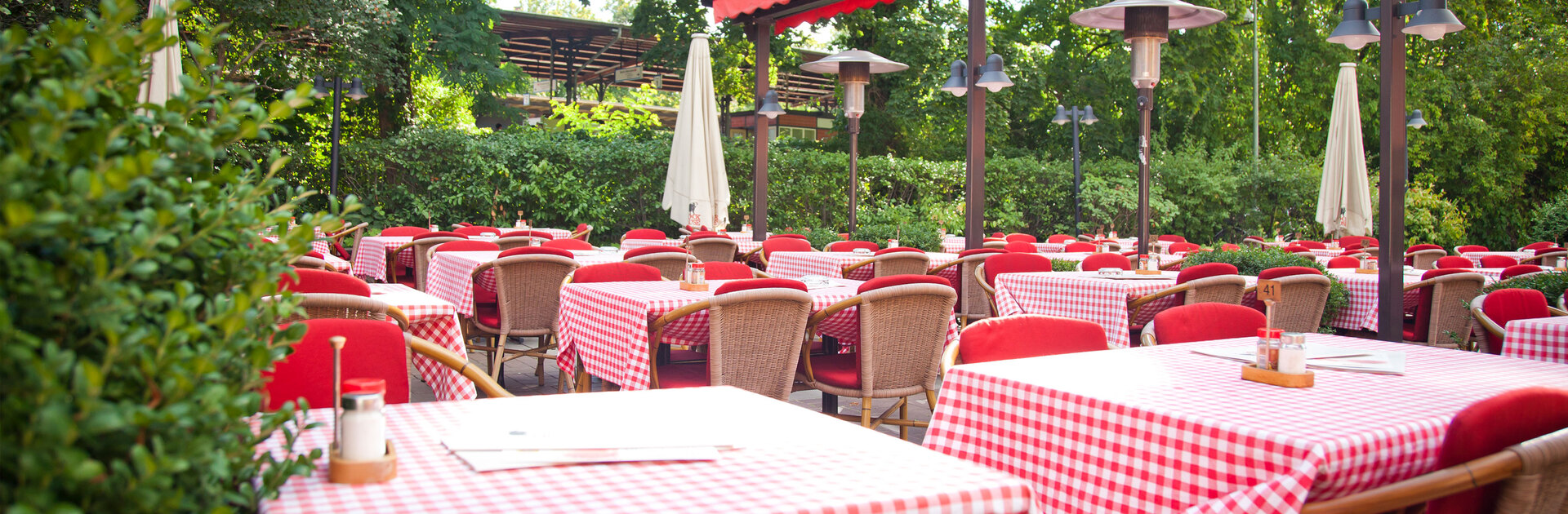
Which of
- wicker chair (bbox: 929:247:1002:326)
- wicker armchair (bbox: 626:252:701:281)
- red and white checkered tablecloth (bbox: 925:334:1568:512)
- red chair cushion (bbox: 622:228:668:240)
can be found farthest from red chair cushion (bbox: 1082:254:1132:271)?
red chair cushion (bbox: 622:228:668:240)

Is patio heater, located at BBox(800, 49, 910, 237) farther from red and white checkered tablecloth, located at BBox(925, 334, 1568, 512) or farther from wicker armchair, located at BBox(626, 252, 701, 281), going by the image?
red and white checkered tablecloth, located at BBox(925, 334, 1568, 512)

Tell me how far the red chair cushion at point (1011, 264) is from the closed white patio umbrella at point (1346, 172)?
19.9 ft

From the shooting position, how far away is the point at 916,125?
63.4 feet

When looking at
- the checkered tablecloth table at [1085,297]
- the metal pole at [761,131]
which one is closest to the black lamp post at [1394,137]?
the checkered tablecloth table at [1085,297]

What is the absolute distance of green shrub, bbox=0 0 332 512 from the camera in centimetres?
75

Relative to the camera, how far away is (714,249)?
8109mm

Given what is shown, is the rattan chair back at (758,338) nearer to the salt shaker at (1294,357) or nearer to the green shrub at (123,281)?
the salt shaker at (1294,357)

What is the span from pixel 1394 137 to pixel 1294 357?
12.8 ft

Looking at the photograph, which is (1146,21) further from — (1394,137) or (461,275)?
(461,275)

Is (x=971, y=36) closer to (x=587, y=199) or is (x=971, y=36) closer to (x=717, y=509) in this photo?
(x=587, y=199)

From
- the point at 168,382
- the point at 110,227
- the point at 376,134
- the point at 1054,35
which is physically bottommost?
the point at 168,382

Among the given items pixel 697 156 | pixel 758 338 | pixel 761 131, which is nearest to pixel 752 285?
pixel 758 338

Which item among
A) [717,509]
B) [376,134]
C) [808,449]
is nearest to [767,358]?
[808,449]

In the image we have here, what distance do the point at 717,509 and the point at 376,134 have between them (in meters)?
14.6
